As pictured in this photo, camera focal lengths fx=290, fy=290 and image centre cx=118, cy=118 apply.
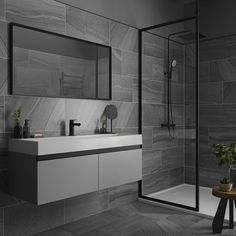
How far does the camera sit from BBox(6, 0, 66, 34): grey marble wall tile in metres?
2.65

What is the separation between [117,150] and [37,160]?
0.91m

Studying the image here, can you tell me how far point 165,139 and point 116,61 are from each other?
1.28 meters

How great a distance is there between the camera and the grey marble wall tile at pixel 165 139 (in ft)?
13.0

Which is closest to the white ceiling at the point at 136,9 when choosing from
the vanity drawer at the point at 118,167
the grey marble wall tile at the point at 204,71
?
the grey marble wall tile at the point at 204,71

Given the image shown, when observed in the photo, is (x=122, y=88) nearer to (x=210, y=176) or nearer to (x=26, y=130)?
(x=26, y=130)

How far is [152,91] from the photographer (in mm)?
3939

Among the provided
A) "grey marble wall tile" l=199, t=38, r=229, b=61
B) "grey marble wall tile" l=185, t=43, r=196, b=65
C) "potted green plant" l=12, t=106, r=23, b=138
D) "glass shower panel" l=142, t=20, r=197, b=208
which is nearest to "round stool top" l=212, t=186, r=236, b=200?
"glass shower panel" l=142, t=20, r=197, b=208

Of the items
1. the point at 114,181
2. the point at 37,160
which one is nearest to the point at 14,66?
the point at 37,160

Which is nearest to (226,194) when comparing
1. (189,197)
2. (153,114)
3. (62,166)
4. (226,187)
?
(226,187)

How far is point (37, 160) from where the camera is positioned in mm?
2305

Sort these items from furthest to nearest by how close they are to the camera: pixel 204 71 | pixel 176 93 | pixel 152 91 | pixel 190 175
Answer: pixel 204 71 → pixel 190 175 → pixel 176 93 → pixel 152 91

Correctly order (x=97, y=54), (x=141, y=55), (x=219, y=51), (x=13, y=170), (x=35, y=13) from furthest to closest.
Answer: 1. (x=219, y=51)
2. (x=141, y=55)
3. (x=97, y=54)
4. (x=35, y=13)
5. (x=13, y=170)

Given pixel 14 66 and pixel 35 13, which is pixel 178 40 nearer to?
pixel 35 13

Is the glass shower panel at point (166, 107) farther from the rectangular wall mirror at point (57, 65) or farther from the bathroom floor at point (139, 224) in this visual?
the rectangular wall mirror at point (57, 65)
